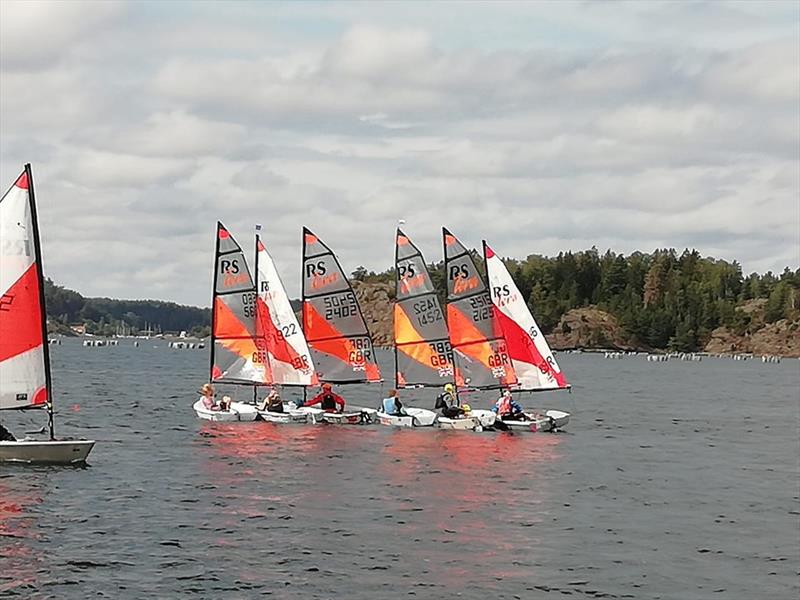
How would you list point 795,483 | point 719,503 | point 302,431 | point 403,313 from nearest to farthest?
1. point 719,503
2. point 795,483
3. point 302,431
4. point 403,313

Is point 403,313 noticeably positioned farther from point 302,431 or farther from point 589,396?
point 589,396

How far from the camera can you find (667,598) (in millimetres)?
26906

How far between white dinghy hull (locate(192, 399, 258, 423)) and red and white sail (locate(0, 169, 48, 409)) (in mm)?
19398

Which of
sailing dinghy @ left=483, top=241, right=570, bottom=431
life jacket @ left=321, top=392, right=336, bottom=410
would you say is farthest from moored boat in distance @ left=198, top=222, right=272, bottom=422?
sailing dinghy @ left=483, top=241, right=570, bottom=431

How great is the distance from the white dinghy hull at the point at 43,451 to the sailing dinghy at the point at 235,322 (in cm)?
2179

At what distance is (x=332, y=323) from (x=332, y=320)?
6.3 inches

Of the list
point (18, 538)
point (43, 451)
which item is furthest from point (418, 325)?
point (18, 538)

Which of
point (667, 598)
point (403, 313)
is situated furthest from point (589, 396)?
point (667, 598)

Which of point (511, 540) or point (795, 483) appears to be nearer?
point (511, 540)

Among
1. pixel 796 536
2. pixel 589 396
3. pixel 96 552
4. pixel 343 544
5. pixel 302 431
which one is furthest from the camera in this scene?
pixel 589 396

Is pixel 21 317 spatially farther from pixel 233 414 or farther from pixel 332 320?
pixel 332 320

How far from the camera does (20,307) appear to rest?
3847 cm

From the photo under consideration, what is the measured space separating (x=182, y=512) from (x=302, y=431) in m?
20.5

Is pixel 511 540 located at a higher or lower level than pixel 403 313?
lower
